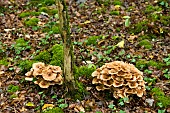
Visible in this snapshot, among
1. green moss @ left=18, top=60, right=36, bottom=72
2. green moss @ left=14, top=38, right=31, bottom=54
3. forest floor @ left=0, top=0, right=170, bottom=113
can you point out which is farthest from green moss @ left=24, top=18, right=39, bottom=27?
green moss @ left=18, top=60, right=36, bottom=72

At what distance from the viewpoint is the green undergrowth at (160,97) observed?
17.4 feet

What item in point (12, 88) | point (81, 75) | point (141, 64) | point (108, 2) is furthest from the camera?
point (108, 2)

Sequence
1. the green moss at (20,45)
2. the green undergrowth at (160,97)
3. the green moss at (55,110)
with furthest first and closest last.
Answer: the green moss at (20,45)
the green undergrowth at (160,97)
the green moss at (55,110)

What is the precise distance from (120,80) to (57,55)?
68.2 inches

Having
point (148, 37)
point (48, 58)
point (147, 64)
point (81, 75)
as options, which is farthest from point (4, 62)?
point (148, 37)

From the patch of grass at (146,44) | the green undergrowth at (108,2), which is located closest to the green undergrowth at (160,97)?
the patch of grass at (146,44)

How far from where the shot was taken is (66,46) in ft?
16.0

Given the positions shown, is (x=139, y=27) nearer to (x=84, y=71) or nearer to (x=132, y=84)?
(x=84, y=71)

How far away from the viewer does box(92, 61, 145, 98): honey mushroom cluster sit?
5.24m

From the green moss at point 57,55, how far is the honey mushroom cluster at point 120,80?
1.16 meters

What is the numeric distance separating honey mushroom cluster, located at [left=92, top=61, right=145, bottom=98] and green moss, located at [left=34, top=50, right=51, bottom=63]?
4.94 feet

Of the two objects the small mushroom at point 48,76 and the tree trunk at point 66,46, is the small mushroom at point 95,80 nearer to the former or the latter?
the tree trunk at point 66,46

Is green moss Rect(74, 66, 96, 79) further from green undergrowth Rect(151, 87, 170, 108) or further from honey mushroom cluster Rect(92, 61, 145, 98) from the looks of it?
green undergrowth Rect(151, 87, 170, 108)

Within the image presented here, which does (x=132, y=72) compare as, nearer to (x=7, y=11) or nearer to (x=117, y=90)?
(x=117, y=90)
